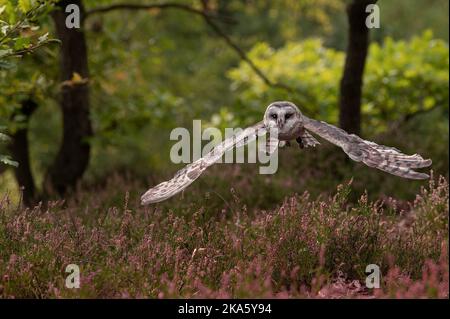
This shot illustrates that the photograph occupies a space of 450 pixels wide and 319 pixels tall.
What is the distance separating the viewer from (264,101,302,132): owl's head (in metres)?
5.29

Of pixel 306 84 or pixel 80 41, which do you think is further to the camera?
pixel 306 84

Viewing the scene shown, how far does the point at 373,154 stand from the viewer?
494cm

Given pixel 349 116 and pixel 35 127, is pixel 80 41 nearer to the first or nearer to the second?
pixel 349 116

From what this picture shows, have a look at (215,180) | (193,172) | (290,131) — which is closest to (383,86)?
(215,180)

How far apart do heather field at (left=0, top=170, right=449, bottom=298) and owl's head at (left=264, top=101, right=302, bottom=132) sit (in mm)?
679

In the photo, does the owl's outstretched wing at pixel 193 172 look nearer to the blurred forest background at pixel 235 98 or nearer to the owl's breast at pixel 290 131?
the owl's breast at pixel 290 131

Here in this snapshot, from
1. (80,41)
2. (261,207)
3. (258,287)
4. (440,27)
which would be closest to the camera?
(258,287)

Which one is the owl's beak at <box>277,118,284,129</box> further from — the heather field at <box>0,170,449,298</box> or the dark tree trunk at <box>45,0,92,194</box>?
the dark tree trunk at <box>45,0,92,194</box>

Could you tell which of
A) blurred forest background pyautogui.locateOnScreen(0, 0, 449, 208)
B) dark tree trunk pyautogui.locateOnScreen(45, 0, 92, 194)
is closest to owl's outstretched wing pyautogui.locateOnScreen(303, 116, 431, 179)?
blurred forest background pyautogui.locateOnScreen(0, 0, 449, 208)

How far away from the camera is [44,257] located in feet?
15.2

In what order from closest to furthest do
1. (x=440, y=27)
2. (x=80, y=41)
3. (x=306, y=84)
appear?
(x=80, y=41) → (x=306, y=84) → (x=440, y=27)

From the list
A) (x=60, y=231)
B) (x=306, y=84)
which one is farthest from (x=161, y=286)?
(x=306, y=84)
